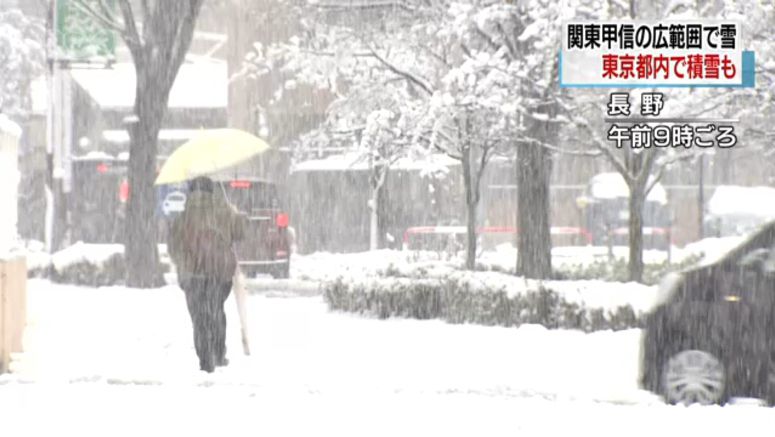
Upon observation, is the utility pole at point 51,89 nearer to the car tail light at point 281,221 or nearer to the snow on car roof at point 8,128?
the car tail light at point 281,221

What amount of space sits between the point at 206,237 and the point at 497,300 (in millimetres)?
4959

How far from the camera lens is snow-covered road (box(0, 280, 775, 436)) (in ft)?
28.3

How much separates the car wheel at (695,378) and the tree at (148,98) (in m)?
10.9

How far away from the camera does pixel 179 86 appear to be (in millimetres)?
35188

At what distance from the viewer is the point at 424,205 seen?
30.5m

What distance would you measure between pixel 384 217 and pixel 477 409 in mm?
20141

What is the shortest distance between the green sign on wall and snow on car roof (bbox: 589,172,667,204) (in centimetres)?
1989

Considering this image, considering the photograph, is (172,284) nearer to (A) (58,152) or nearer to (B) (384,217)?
(A) (58,152)

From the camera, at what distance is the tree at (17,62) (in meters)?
39.3

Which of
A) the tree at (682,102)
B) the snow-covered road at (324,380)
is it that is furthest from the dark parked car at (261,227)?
the tree at (682,102)

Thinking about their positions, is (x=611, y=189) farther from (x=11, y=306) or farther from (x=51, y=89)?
(x=11, y=306)

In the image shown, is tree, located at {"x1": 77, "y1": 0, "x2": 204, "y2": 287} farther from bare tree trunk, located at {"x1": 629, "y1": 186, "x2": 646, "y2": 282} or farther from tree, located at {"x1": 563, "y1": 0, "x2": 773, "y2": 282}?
bare tree trunk, located at {"x1": 629, "y1": 186, "x2": 646, "y2": 282}

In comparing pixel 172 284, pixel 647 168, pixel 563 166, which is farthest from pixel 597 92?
pixel 563 166

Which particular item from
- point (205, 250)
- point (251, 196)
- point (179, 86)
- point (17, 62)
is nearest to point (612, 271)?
point (251, 196)
